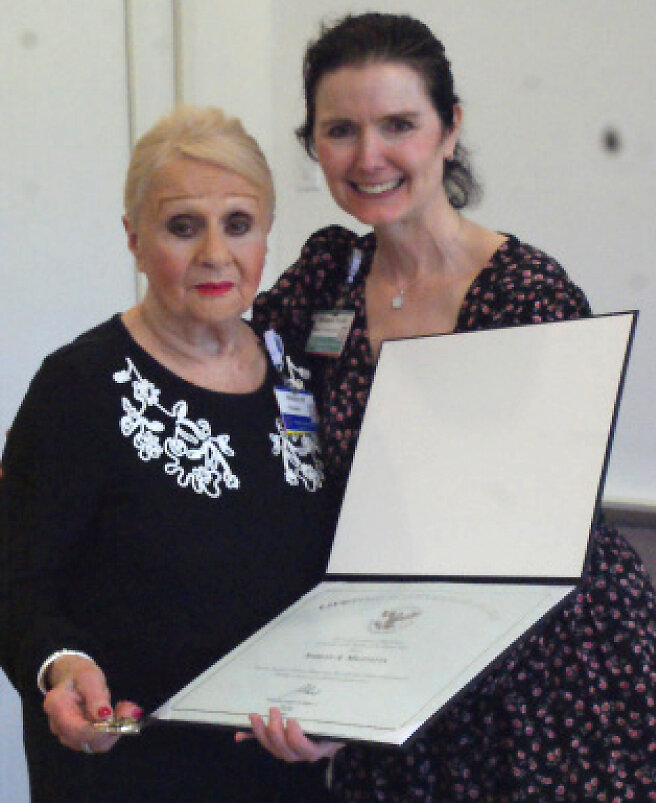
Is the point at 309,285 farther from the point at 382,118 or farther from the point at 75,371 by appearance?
the point at 75,371

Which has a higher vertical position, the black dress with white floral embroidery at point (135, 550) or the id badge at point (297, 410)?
the id badge at point (297, 410)

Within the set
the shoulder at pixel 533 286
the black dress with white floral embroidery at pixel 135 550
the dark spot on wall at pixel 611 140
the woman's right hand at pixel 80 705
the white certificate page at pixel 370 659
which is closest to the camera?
the white certificate page at pixel 370 659

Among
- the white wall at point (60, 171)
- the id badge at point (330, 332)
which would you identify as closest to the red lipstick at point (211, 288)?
the id badge at point (330, 332)

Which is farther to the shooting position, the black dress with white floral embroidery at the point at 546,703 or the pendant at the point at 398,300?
the pendant at the point at 398,300

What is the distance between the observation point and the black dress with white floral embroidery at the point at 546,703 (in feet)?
4.20

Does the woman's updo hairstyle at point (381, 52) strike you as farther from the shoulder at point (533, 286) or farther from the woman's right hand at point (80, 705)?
the woman's right hand at point (80, 705)

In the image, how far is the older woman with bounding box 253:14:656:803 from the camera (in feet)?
4.22

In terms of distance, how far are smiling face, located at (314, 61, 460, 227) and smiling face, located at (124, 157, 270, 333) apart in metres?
0.20

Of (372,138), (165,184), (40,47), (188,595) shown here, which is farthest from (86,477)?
(40,47)

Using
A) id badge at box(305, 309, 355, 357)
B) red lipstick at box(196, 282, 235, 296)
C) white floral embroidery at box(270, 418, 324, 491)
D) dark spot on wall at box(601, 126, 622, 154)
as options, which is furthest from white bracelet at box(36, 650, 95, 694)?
dark spot on wall at box(601, 126, 622, 154)

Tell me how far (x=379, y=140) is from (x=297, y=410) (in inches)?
16.1

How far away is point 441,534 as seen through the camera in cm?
125

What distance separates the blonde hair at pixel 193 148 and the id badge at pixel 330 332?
0.88 feet

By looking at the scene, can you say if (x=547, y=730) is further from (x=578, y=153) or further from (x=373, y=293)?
(x=578, y=153)
